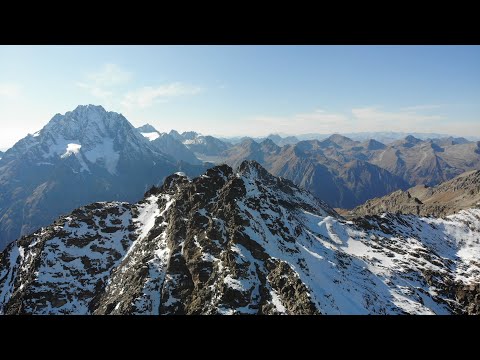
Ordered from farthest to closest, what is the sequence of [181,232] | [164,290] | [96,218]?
[96,218] < [181,232] < [164,290]

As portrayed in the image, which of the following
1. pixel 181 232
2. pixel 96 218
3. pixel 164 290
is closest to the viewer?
pixel 164 290
